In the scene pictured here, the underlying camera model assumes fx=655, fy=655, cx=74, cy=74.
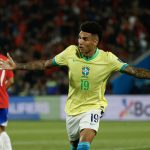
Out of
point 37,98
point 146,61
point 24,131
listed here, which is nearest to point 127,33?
point 146,61

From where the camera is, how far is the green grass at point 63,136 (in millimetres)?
12758

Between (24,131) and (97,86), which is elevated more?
(97,86)

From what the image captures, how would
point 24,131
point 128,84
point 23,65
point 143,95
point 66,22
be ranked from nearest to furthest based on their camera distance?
point 23,65
point 24,131
point 143,95
point 128,84
point 66,22

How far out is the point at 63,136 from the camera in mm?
15172

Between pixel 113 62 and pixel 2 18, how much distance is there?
1716 cm

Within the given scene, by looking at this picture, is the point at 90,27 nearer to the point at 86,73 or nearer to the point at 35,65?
the point at 86,73

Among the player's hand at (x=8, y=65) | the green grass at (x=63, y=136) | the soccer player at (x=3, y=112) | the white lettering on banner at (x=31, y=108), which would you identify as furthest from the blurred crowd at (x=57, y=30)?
the player's hand at (x=8, y=65)

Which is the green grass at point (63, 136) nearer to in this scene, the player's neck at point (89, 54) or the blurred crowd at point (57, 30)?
the blurred crowd at point (57, 30)

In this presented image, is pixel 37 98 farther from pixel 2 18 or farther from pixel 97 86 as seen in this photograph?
pixel 97 86

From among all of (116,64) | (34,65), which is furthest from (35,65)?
(116,64)

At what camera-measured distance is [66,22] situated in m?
23.6

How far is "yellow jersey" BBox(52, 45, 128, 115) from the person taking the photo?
25.8 feet

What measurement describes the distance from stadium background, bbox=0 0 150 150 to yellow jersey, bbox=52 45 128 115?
881 centimetres

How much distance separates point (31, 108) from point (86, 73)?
43.6 feet
